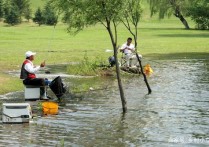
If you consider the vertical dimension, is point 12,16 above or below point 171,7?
below

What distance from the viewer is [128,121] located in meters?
16.5

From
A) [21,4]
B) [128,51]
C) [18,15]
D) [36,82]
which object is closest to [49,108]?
[36,82]

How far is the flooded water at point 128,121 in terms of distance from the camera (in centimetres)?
1388

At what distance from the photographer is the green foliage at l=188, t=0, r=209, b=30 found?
91500mm

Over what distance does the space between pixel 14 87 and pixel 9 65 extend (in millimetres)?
9658

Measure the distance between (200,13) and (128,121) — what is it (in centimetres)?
7900

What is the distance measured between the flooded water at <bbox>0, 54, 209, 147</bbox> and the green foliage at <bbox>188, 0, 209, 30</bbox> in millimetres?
68126

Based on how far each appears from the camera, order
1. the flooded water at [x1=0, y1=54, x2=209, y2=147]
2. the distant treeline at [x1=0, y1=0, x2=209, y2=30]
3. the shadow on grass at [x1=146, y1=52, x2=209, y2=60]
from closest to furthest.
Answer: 1. the flooded water at [x1=0, y1=54, x2=209, y2=147]
2. the shadow on grass at [x1=146, y1=52, x2=209, y2=60]
3. the distant treeline at [x1=0, y1=0, x2=209, y2=30]

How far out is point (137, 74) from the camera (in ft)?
96.1

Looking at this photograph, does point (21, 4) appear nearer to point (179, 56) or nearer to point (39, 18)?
point (39, 18)

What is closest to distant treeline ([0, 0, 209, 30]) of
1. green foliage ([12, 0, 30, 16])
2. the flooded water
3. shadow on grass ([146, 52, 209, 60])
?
green foliage ([12, 0, 30, 16])

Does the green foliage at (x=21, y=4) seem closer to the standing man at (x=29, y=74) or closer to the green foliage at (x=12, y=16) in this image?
the green foliage at (x=12, y=16)

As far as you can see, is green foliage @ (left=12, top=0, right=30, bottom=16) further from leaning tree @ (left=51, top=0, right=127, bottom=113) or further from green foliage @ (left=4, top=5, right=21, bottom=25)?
leaning tree @ (left=51, top=0, right=127, bottom=113)

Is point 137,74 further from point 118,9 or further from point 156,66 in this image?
point 118,9
